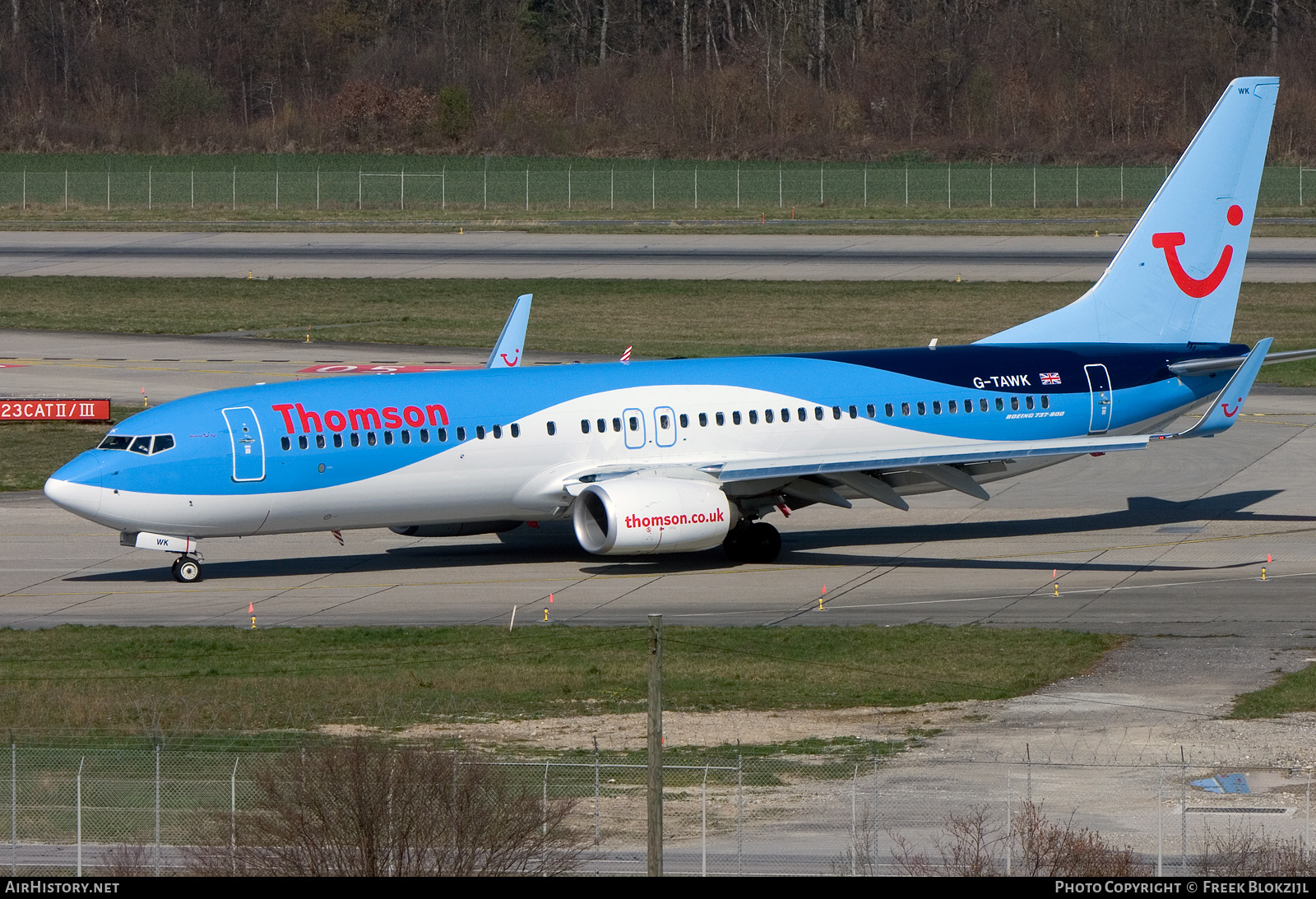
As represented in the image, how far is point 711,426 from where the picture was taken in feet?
142

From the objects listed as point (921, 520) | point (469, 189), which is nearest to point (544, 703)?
point (921, 520)

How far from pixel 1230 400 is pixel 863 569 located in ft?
31.3

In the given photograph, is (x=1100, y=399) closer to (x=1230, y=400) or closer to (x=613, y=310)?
(x=1230, y=400)

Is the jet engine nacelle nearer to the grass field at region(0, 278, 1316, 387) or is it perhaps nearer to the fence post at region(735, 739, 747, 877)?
the fence post at region(735, 739, 747, 877)

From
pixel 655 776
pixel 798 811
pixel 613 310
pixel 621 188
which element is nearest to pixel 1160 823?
pixel 798 811

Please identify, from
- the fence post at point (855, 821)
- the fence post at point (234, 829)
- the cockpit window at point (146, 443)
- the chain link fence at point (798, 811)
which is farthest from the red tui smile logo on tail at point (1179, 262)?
the fence post at point (234, 829)

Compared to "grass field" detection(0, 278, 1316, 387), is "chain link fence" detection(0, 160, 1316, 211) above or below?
above

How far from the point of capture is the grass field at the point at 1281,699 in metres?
30.4

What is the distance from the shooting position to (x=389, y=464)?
40.7 metres

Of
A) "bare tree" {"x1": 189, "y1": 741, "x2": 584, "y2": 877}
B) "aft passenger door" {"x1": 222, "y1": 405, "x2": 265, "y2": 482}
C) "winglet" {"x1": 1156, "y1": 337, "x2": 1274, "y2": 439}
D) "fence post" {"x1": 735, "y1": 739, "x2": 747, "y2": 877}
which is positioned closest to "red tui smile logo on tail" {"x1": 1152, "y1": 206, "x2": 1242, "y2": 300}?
"winglet" {"x1": 1156, "y1": 337, "x2": 1274, "y2": 439}

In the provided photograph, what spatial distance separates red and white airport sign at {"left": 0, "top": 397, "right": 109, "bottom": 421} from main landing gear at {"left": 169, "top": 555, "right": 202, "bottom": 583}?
2055 centimetres

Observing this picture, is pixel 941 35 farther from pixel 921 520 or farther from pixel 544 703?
pixel 544 703

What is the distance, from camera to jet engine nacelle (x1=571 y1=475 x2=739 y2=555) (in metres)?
40.3

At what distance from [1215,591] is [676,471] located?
483 inches
